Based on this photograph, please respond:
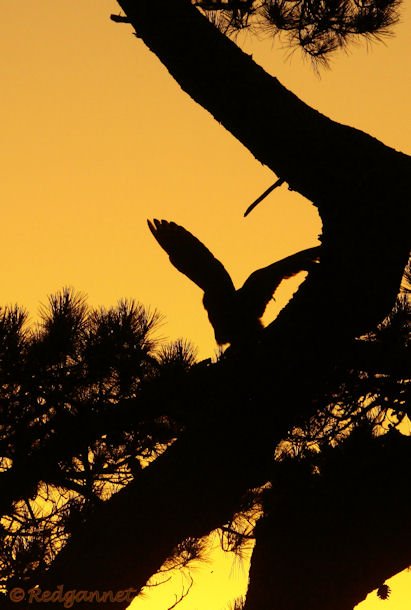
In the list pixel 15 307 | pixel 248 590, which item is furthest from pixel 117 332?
pixel 248 590

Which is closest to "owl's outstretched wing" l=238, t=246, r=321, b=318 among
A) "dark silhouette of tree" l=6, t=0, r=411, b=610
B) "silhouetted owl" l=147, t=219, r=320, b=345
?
"silhouetted owl" l=147, t=219, r=320, b=345

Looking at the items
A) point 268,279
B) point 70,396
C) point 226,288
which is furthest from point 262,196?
point 70,396

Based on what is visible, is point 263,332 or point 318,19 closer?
point 263,332

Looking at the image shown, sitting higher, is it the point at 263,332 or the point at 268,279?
the point at 268,279

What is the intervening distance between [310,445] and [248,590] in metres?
0.55

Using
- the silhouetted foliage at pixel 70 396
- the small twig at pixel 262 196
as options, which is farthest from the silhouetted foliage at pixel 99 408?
the small twig at pixel 262 196

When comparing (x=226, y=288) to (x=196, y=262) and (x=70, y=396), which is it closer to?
(x=196, y=262)

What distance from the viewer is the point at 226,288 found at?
7.94 ft

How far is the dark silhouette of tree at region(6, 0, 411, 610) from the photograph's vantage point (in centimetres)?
133

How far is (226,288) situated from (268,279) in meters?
0.17

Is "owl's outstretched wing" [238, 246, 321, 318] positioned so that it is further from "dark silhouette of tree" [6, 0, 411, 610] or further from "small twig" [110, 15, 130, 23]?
"small twig" [110, 15, 130, 23]

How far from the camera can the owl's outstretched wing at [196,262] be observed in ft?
7.84

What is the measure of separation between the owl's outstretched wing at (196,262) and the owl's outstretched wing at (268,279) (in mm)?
71

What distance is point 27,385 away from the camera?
2.65m
